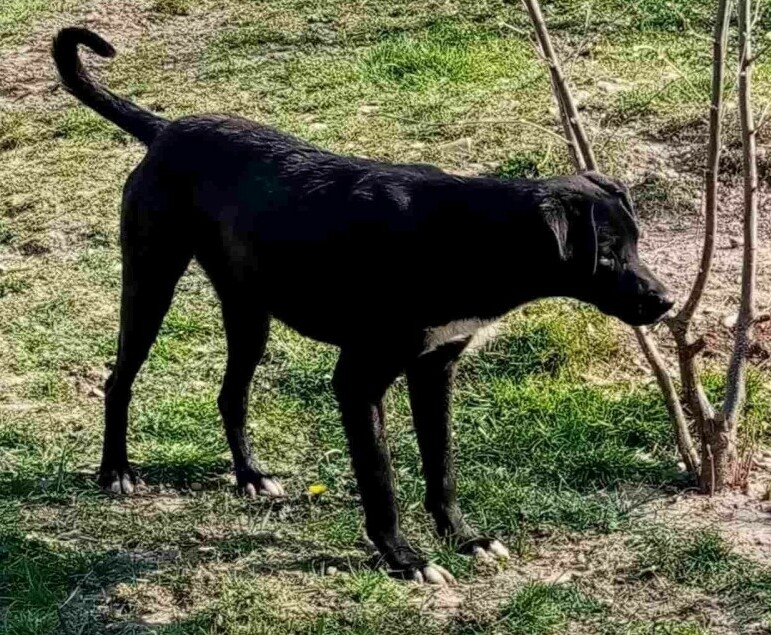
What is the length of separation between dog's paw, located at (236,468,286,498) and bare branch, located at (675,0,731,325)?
62.7 inches

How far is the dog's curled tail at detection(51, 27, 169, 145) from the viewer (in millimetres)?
5488

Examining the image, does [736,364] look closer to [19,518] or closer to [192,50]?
[19,518]

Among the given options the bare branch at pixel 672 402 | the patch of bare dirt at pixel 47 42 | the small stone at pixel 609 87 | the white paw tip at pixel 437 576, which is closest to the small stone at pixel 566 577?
the white paw tip at pixel 437 576

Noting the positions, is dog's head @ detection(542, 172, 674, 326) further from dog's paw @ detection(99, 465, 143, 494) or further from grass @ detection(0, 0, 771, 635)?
dog's paw @ detection(99, 465, 143, 494)

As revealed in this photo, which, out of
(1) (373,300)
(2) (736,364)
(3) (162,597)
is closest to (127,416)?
(3) (162,597)

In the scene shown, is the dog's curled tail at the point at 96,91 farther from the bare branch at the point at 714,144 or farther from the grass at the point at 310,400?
the bare branch at the point at 714,144

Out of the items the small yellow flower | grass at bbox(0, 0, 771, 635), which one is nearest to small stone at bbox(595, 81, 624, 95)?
grass at bbox(0, 0, 771, 635)

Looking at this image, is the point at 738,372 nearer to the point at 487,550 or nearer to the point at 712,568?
the point at 712,568

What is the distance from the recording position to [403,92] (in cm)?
917

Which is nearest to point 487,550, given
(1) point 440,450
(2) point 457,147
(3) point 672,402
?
(1) point 440,450

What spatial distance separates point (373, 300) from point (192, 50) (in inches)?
251

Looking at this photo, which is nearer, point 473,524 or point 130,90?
point 473,524

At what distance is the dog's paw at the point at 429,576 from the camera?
466cm

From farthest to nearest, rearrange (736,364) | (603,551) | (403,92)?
(403,92) → (736,364) → (603,551)
